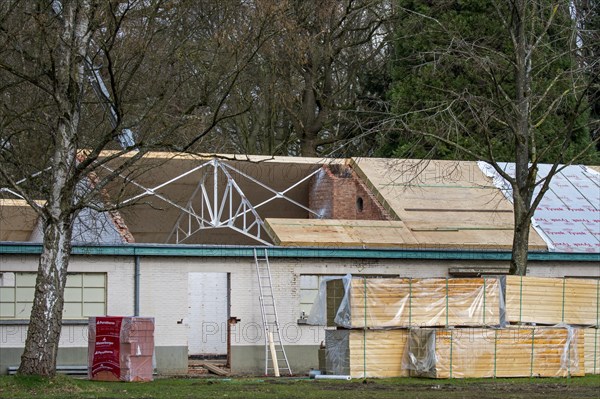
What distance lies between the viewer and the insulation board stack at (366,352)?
950 inches

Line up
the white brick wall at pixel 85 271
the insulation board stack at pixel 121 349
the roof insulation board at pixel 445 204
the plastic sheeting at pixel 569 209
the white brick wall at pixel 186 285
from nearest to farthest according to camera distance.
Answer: the insulation board stack at pixel 121 349
the white brick wall at pixel 85 271
the white brick wall at pixel 186 285
the roof insulation board at pixel 445 204
the plastic sheeting at pixel 569 209

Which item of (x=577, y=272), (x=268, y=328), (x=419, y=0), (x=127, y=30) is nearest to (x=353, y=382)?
(x=268, y=328)

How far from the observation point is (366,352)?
2420 cm

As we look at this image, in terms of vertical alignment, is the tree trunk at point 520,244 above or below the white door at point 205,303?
above

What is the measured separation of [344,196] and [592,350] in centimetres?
992

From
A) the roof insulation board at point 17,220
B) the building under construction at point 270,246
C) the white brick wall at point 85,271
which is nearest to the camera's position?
the white brick wall at point 85,271

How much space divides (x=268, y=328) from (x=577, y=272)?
973 centimetres

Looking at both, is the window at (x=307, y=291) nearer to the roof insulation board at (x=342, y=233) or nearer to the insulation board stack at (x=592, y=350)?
the roof insulation board at (x=342, y=233)

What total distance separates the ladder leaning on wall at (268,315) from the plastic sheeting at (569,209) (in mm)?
8564

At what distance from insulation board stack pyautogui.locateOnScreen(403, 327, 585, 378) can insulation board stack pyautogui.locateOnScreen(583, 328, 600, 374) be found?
91 centimetres

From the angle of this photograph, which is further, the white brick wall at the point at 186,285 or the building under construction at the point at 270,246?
the building under construction at the point at 270,246

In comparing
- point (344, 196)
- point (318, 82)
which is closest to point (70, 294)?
point (344, 196)

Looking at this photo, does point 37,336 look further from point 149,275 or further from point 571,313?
point 571,313

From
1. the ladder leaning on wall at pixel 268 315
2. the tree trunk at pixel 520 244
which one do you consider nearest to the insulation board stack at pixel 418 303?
the tree trunk at pixel 520 244
